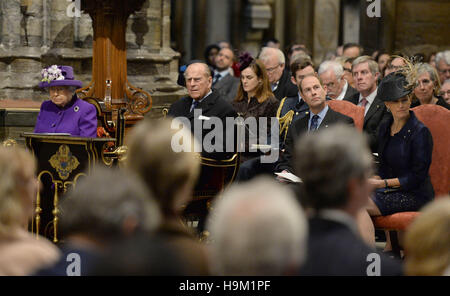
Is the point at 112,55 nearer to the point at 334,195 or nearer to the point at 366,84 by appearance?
the point at 366,84

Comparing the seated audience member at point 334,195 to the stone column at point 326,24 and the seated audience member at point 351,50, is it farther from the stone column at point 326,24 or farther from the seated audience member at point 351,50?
the stone column at point 326,24

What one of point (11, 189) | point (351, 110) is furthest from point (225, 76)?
point (11, 189)

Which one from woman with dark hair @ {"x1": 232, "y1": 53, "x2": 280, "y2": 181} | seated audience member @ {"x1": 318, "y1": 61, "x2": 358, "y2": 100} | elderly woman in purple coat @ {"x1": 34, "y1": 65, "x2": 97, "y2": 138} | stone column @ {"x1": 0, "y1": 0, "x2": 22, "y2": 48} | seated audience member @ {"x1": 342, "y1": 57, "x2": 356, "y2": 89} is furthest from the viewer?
seated audience member @ {"x1": 342, "y1": 57, "x2": 356, "y2": 89}

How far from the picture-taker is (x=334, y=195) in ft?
10.1

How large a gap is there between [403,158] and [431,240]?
11.3ft

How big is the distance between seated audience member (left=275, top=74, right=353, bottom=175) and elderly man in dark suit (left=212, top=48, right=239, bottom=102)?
4448 millimetres

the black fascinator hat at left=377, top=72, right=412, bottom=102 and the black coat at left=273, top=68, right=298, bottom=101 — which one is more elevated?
the black fascinator hat at left=377, top=72, right=412, bottom=102

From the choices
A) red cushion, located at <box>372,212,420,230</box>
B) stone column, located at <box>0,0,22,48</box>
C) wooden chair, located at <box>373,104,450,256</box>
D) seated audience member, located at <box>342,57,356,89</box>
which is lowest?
red cushion, located at <box>372,212,420,230</box>

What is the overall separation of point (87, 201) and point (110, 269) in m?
0.28

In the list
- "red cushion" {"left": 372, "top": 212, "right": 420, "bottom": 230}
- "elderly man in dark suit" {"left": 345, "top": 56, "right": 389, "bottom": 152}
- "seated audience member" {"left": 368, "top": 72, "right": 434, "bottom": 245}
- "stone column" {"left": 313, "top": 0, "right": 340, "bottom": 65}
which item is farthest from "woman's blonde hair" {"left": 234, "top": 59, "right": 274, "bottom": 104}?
"stone column" {"left": 313, "top": 0, "right": 340, "bottom": 65}

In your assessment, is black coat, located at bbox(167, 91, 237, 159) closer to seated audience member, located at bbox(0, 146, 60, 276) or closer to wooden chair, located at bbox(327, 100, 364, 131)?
wooden chair, located at bbox(327, 100, 364, 131)

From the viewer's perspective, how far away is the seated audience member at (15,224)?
10.8 feet

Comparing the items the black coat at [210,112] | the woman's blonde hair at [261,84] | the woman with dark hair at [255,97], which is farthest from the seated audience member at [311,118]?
the woman's blonde hair at [261,84]

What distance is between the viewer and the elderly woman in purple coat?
738 centimetres
